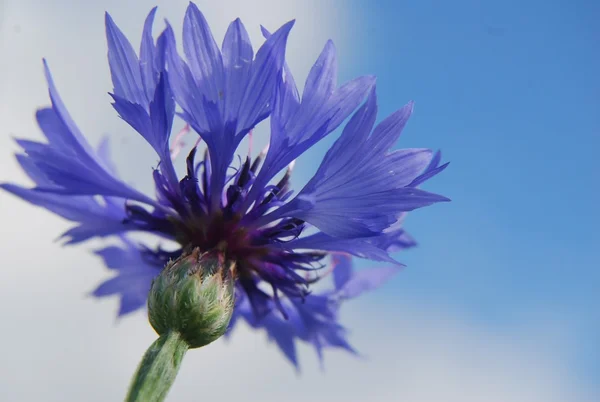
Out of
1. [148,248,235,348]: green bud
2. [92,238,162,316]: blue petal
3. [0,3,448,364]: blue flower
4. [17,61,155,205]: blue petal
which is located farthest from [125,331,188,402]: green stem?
[92,238,162,316]: blue petal

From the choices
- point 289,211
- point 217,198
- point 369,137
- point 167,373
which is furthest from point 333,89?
point 167,373

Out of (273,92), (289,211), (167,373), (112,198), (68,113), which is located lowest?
(167,373)

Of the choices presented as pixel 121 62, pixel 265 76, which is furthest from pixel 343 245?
pixel 121 62

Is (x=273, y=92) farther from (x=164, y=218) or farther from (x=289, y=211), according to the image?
(x=164, y=218)

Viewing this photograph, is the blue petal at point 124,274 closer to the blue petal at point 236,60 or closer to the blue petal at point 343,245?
the blue petal at point 343,245

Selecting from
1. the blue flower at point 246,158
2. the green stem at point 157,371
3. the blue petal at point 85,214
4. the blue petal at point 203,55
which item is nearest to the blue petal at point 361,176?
the blue flower at point 246,158

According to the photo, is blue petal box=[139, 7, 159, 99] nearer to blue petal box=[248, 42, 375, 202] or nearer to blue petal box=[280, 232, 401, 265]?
blue petal box=[248, 42, 375, 202]

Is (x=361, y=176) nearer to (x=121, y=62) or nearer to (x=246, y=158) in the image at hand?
(x=246, y=158)
